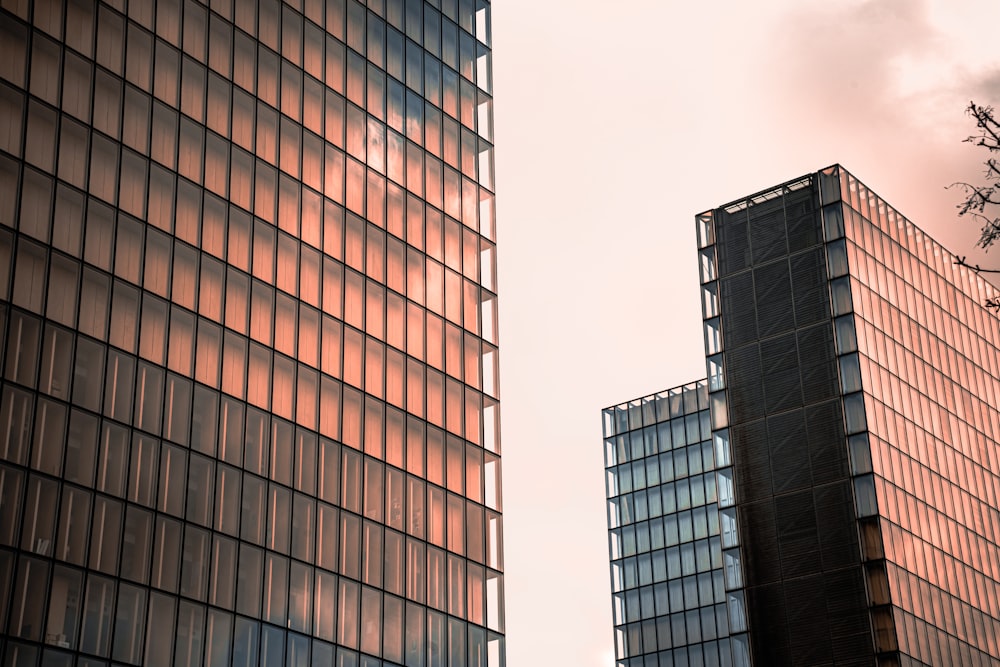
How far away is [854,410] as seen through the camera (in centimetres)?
7600

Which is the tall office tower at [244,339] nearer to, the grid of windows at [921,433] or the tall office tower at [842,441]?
the tall office tower at [842,441]

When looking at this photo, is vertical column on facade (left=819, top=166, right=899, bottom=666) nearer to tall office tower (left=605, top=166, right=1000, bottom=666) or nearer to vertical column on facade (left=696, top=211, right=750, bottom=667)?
tall office tower (left=605, top=166, right=1000, bottom=666)

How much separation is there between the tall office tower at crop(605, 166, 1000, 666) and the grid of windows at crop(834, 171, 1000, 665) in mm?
129

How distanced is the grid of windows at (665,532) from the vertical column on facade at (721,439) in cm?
Answer: 3359

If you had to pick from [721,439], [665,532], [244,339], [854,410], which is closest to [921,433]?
[854,410]

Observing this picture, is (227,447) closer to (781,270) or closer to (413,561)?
(413,561)

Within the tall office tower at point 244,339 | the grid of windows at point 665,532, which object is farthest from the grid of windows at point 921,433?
the grid of windows at point 665,532

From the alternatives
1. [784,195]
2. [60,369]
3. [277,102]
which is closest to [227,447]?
[60,369]

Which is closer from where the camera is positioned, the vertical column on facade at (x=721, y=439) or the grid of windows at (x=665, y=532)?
the vertical column on facade at (x=721, y=439)

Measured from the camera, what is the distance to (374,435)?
59188mm

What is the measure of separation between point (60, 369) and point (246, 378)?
28.8 feet

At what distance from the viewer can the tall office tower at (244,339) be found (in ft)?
151

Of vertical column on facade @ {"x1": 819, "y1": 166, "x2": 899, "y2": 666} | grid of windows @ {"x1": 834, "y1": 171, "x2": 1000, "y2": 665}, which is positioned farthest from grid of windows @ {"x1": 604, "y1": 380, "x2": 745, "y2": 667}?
vertical column on facade @ {"x1": 819, "y1": 166, "x2": 899, "y2": 666}

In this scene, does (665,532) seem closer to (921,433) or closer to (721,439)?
(721,439)
